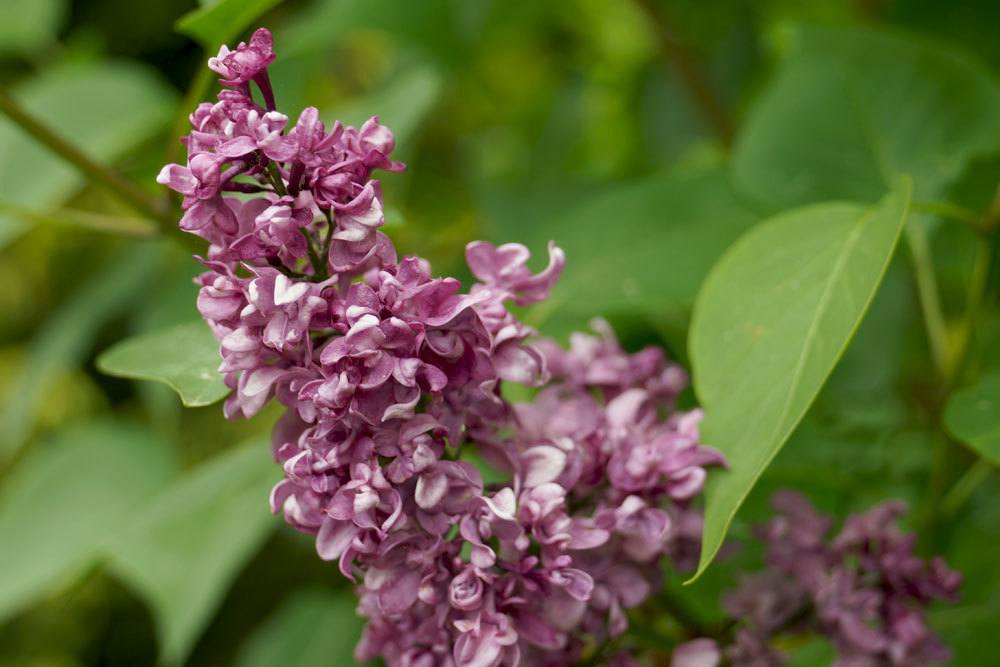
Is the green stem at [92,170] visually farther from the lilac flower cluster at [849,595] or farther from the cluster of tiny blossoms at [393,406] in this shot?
the lilac flower cluster at [849,595]

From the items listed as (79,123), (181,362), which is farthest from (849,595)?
(79,123)

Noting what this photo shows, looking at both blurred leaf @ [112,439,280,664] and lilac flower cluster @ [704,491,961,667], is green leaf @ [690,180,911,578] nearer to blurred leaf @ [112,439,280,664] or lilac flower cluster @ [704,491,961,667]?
lilac flower cluster @ [704,491,961,667]

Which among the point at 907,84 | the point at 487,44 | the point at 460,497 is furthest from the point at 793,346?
the point at 487,44

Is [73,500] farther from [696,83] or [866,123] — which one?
[866,123]

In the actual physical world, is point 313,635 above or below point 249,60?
below

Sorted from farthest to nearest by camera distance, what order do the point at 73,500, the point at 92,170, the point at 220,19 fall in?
the point at 73,500, the point at 92,170, the point at 220,19

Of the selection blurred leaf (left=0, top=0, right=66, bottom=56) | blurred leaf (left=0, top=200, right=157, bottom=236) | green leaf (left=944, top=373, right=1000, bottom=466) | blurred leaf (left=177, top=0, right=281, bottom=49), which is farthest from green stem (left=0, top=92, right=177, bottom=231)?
blurred leaf (left=0, top=0, right=66, bottom=56)

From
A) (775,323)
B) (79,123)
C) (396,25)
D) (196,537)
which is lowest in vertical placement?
(196,537)
